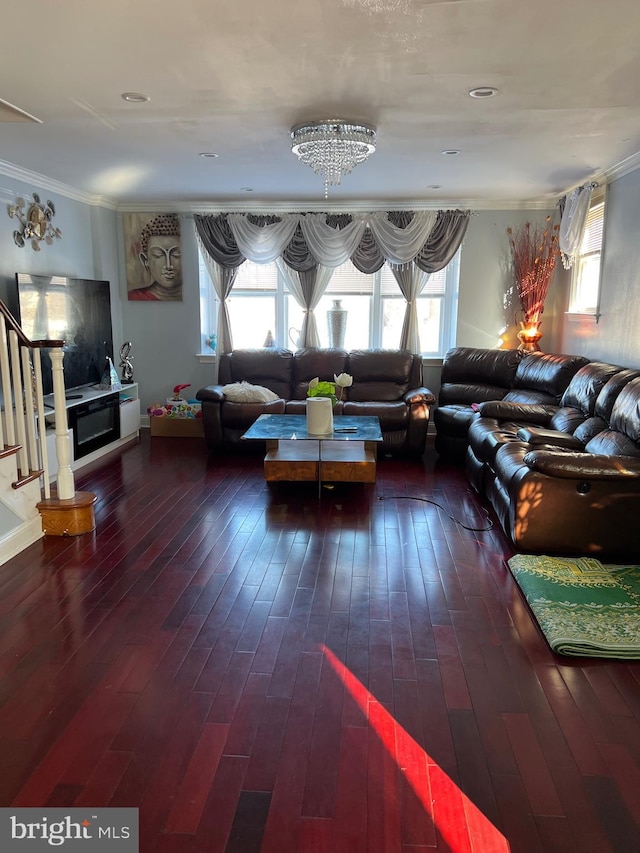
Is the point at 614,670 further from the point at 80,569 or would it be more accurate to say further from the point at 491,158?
the point at 491,158

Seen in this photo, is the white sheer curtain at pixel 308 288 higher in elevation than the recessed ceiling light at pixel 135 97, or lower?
lower

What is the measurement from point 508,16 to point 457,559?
2.66 metres

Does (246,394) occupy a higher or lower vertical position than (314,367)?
lower

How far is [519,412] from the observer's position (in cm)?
520

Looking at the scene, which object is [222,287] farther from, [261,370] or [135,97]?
[135,97]

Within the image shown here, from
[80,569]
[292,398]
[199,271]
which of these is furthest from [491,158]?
[80,569]

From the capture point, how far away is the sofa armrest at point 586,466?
3387 millimetres

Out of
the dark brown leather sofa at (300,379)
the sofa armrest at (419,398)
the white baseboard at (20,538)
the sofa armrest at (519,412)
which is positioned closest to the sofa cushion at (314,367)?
the dark brown leather sofa at (300,379)

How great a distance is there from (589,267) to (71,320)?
4827 millimetres

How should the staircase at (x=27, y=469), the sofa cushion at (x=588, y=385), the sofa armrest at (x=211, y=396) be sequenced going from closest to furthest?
the staircase at (x=27, y=469), the sofa cushion at (x=588, y=385), the sofa armrest at (x=211, y=396)

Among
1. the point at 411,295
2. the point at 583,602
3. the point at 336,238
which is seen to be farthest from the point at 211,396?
the point at 583,602

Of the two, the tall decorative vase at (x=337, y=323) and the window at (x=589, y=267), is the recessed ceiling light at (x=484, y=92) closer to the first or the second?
the window at (x=589, y=267)

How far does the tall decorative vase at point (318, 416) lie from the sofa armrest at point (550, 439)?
4.71ft

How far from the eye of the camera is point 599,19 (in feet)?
7.88
